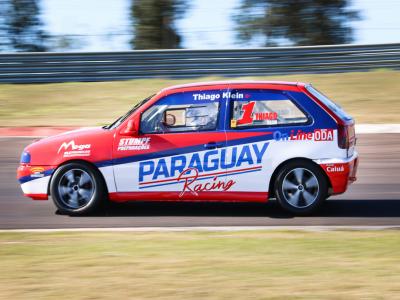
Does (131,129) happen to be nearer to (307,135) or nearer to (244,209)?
(244,209)

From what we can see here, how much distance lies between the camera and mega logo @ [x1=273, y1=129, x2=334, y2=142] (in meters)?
10.4

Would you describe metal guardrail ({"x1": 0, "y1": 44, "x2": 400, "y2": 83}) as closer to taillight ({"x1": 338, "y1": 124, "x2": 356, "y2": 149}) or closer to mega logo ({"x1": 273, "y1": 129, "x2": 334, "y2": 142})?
taillight ({"x1": 338, "y1": 124, "x2": 356, "y2": 149})

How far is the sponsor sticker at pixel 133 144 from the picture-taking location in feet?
34.8

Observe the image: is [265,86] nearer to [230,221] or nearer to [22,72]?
[230,221]

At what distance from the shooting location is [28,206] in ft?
38.4

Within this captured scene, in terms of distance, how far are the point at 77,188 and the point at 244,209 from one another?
6.95ft

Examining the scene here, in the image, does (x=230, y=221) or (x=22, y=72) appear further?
(x=22, y=72)

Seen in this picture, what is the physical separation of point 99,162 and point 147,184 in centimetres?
63

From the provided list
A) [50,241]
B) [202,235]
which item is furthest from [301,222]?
[50,241]

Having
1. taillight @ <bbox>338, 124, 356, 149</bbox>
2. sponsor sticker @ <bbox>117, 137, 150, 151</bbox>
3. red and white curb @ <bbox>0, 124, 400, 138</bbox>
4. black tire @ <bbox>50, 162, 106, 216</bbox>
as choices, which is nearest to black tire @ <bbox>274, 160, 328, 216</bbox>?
taillight @ <bbox>338, 124, 356, 149</bbox>

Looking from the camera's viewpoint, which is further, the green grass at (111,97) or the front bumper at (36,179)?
the green grass at (111,97)

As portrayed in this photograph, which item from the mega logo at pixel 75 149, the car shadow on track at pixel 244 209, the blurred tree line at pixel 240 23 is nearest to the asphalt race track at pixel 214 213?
the car shadow on track at pixel 244 209

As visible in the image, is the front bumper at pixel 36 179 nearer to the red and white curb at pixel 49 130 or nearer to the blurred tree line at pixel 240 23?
the red and white curb at pixel 49 130

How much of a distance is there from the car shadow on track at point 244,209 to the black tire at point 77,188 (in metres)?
0.26
